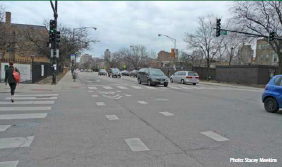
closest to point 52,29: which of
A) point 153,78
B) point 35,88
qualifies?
point 35,88

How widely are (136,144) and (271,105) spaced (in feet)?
22.5

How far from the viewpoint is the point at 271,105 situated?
909 cm

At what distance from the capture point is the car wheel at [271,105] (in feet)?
29.1

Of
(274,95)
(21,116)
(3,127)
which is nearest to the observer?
(3,127)

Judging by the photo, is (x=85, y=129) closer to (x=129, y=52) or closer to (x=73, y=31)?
(x=73, y=31)

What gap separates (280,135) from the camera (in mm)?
5883

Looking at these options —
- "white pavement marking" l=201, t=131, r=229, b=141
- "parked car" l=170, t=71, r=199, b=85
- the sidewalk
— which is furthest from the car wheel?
"parked car" l=170, t=71, r=199, b=85

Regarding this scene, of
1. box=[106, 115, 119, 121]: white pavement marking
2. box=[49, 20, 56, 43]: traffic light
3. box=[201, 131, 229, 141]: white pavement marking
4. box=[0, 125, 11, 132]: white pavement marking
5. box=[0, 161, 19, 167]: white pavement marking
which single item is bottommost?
box=[0, 161, 19, 167]: white pavement marking

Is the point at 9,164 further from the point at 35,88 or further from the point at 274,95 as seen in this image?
the point at 35,88

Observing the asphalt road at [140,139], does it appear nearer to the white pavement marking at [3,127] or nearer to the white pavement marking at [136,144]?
the white pavement marking at [136,144]

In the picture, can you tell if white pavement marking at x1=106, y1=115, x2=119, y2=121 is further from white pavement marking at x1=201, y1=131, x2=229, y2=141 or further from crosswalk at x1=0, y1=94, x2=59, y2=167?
white pavement marking at x1=201, y1=131, x2=229, y2=141

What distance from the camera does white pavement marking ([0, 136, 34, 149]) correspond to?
185 inches

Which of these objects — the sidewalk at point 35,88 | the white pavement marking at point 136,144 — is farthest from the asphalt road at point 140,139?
the sidewalk at point 35,88

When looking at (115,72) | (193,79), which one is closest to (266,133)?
(193,79)
